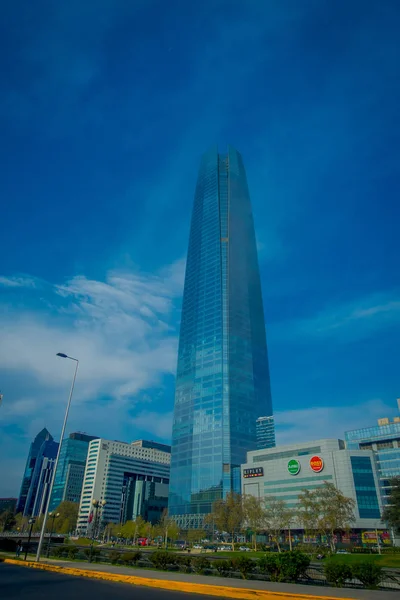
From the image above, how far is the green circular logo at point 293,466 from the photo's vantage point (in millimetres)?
125631

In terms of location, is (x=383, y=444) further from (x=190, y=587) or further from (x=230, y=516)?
(x=190, y=587)

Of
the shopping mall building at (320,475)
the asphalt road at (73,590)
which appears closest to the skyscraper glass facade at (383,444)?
the shopping mall building at (320,475)

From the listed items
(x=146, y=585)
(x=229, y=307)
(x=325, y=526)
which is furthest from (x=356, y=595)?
(x=229, y=307)

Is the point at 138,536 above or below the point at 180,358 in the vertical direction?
below

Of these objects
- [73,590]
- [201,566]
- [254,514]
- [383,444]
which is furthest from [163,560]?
[383,444]

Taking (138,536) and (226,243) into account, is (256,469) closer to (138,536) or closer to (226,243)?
(138,536)

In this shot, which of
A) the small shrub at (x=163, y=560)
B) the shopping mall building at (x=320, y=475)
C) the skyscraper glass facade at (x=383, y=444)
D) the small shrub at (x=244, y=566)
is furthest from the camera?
the skyscraper glass facade at (x=383, y=444)

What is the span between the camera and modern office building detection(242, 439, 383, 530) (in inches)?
4439

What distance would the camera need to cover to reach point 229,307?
182 meters

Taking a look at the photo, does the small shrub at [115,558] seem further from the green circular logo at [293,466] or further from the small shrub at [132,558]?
the green circular logo at [293,466]

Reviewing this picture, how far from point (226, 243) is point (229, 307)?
35198 millimetres

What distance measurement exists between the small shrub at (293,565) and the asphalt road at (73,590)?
18.8 feet

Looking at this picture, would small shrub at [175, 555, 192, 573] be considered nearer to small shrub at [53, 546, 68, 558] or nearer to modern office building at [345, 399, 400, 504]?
small shrub at [53, 546, 68, 558]

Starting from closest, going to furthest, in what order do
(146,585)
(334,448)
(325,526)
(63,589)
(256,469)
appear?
(63,589) < (146,585) < (325,526) < (334,448) < (256,469)
